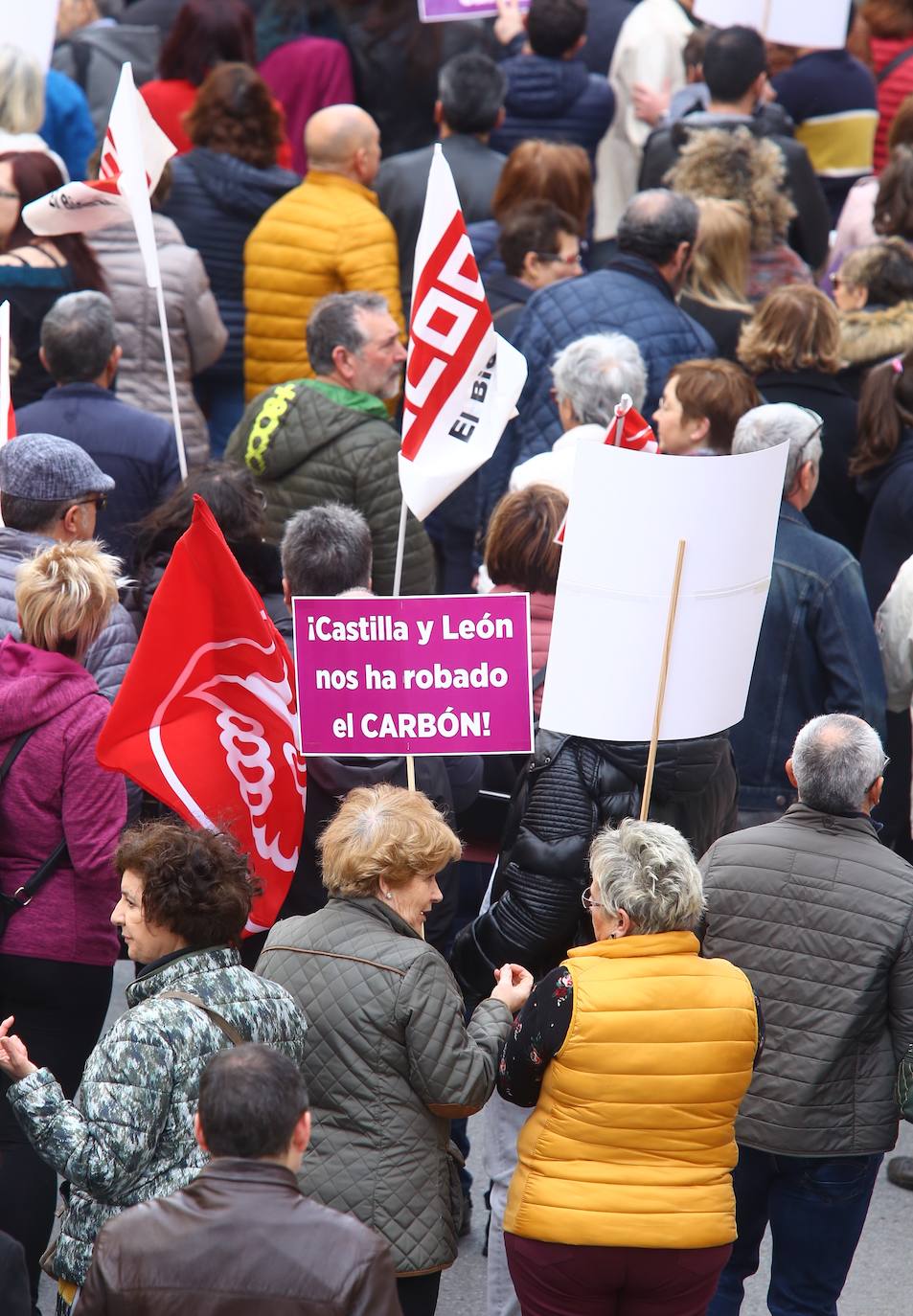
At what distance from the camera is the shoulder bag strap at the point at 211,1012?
3691mm

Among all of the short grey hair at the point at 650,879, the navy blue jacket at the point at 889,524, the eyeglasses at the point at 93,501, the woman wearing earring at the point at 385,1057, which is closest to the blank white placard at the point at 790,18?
the navy blue jacket at the point at 889,524

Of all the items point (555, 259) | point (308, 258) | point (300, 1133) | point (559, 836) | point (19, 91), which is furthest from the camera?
point (19, 91)

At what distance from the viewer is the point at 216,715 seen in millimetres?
4727

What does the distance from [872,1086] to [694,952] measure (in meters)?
0.71

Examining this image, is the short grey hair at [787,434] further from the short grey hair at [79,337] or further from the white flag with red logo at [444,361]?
the short grey hair at [79,337]

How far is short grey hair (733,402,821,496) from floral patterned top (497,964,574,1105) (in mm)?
2201

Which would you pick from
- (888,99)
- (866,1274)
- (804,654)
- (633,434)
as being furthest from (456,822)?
(888,99)

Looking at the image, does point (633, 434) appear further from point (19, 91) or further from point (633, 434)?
point (19, 91)

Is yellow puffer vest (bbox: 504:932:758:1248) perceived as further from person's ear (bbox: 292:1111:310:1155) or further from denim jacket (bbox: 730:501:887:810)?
denim jacket (bbox: 730:501:887:810)

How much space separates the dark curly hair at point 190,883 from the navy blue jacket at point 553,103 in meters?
6.09

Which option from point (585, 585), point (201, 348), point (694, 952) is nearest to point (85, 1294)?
point (694, 952)

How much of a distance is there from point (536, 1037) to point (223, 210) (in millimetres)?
5339

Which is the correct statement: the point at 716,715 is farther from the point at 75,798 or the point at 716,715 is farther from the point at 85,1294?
the point at 85,1294

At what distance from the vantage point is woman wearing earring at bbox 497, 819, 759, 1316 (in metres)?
3.88
